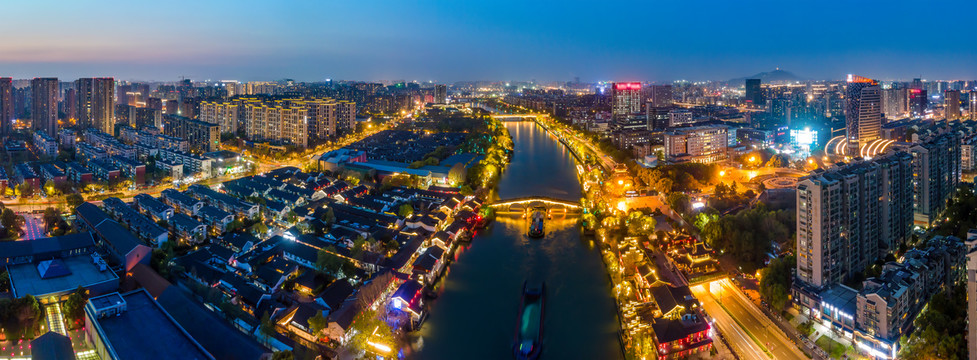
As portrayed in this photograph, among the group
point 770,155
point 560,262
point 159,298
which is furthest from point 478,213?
point 770,155

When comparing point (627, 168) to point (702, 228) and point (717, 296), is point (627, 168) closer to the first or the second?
point (702, 228)

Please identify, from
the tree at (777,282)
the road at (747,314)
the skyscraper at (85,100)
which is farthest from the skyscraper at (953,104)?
the skyscraper at (85,100)

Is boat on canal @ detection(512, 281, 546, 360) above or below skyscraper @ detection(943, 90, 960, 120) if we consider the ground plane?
below

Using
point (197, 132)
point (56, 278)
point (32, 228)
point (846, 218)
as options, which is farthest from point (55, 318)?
point (197, 132)

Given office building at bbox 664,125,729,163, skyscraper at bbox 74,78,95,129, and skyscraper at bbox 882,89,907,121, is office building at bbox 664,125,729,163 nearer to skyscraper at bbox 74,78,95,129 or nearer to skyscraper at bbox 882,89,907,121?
skyscraper at bbox 882,89,907,121

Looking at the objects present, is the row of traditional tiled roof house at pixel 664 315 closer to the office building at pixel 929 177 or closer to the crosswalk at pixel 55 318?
the office building at pixel 929 177

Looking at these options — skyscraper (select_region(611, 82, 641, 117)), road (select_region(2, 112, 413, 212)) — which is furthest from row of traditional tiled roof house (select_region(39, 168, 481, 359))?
skyscraper (select_region(611, 82, 641, 117))

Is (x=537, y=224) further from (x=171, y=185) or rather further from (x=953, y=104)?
(x=953, y=104)
